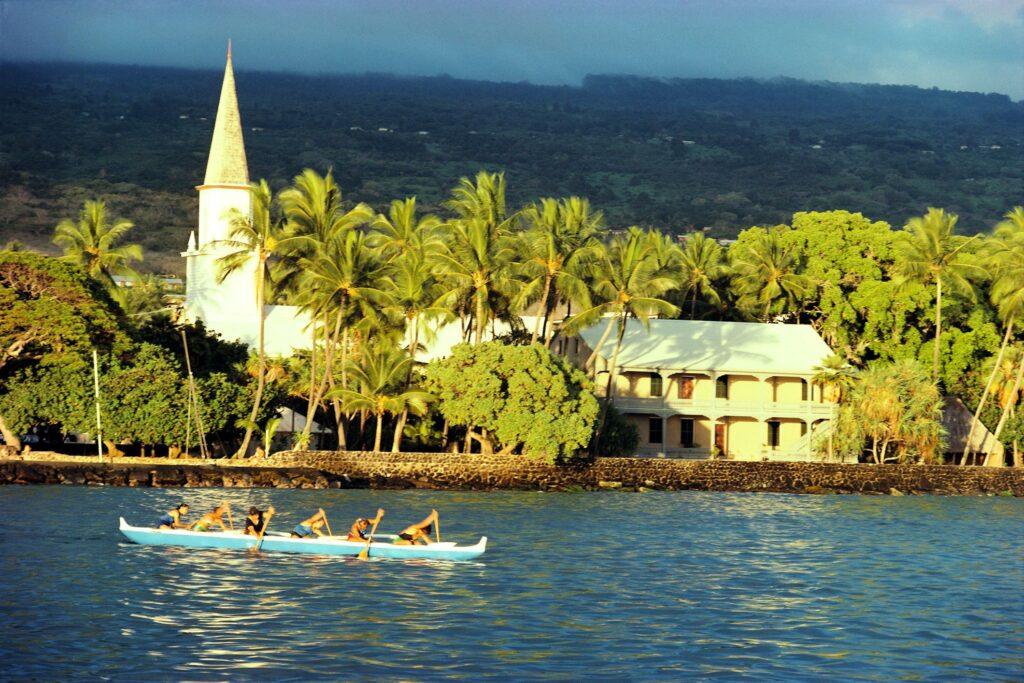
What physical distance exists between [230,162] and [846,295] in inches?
1351

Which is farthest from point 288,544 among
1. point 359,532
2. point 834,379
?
point 834,379

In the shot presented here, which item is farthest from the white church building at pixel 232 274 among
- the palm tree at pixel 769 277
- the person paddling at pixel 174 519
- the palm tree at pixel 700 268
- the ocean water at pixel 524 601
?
the person paddling at pixel 174 519

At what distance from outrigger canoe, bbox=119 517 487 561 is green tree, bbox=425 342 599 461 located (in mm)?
20724

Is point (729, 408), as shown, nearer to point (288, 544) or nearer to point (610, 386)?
point (610, 386)

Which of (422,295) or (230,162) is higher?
(230,162)

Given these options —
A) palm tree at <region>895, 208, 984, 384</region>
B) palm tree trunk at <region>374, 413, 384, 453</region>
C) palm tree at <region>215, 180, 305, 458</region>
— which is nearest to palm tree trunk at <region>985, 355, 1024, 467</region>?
palm tree at <region>895, 208, 984, 384</region>

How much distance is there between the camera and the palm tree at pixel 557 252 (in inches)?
2420

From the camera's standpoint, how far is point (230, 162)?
76.5 meters

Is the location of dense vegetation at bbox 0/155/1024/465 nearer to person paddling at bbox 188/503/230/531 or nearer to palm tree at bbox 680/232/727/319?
palm tree at bbox 680/232/727/319

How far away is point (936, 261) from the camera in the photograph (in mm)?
71312

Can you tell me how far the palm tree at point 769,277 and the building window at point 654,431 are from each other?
11209 mm

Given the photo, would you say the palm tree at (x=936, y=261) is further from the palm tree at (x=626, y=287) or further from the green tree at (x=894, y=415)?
the palm tree at (x=626, y=287)

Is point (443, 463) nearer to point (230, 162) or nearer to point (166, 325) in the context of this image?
point (166, 325)

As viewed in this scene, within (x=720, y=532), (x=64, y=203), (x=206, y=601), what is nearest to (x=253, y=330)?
(x=720, y=532)
